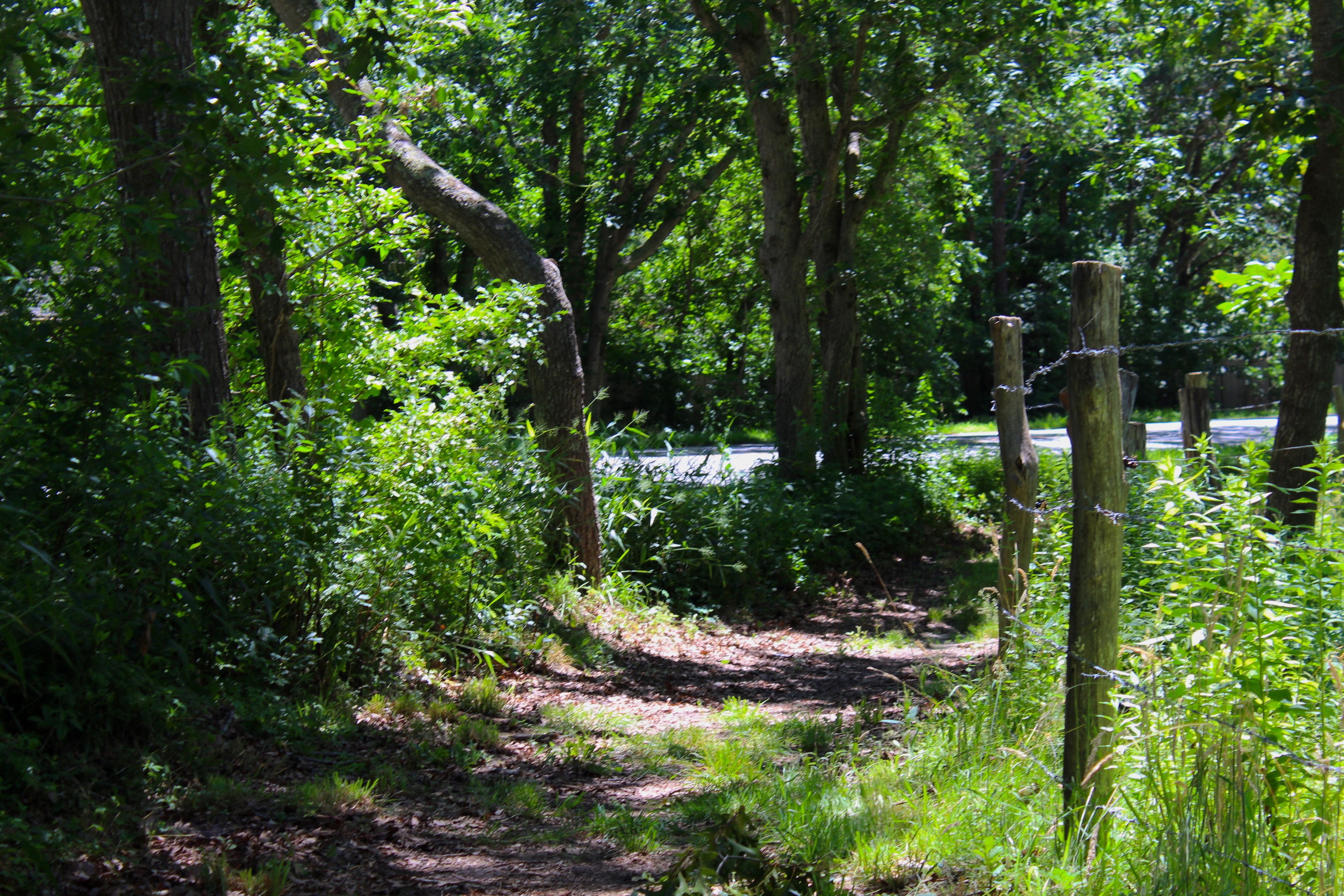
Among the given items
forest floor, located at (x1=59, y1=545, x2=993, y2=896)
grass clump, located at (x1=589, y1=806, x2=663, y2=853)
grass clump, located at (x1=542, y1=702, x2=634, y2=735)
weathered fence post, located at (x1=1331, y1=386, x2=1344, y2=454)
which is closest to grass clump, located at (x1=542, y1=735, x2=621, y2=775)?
forest floor, located at (x1=59, y1=545, x2=993, y2=896)

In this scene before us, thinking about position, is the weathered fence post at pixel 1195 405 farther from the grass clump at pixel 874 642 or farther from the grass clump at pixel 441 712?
the grass clump at pixel 441 712

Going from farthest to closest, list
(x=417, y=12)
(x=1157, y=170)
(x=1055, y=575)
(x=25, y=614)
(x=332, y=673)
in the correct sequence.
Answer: (x=417, y=12) → (x=1157, y=170) → (x=332, y=673) → (x=1055, y=575) → (x=25, y=614)

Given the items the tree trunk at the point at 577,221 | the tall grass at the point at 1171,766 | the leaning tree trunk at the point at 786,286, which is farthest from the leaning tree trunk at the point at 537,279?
the tree trunk at the point at 577,221

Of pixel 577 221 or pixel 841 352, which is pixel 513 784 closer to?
pixel 841 352

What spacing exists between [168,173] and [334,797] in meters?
3.39

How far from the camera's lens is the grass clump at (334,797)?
14.8ft

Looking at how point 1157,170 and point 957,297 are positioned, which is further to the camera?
point 957,297

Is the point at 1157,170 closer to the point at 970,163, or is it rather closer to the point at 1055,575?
the point at 1055,575

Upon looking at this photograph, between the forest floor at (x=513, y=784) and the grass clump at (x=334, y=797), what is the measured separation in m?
0.01

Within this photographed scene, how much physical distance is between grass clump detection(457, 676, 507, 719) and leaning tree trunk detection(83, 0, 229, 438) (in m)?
2.09

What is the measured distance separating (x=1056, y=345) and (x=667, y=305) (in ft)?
47.0

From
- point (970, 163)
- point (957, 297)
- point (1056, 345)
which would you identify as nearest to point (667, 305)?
point (970, 163)

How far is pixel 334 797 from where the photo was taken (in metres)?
4.61

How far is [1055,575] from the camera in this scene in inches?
211
